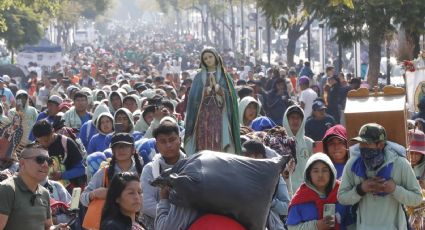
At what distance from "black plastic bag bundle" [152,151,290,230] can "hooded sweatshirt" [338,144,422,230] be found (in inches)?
118

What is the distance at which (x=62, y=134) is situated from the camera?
11969mm

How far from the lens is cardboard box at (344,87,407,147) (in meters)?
8.89

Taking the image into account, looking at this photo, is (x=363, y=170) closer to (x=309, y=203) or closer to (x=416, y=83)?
(x=309, y=203)

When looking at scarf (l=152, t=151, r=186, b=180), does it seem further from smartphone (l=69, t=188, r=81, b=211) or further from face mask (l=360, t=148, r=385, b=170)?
face mask (l=360, t=148, r=385, b=170)

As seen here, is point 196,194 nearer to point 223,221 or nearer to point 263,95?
point 223,221

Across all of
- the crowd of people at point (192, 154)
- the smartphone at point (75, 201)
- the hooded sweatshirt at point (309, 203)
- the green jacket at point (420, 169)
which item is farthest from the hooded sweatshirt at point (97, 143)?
the hooded sweatshirt at point (309, 203)

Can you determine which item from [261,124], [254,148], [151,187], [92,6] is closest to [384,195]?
[254,148]

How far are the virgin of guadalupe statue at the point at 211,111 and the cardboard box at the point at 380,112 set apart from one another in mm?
1568

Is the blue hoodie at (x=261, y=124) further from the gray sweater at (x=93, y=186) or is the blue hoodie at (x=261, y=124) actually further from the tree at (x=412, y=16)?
the tree at (x=412, y=16)

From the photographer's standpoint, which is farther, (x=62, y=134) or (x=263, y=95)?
(x=263, y=95)

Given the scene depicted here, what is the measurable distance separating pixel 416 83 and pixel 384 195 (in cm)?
1036

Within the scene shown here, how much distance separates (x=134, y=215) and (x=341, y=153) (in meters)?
3.59

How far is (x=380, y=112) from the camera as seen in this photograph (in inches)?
355

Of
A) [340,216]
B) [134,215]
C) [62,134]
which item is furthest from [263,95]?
[134,215]
